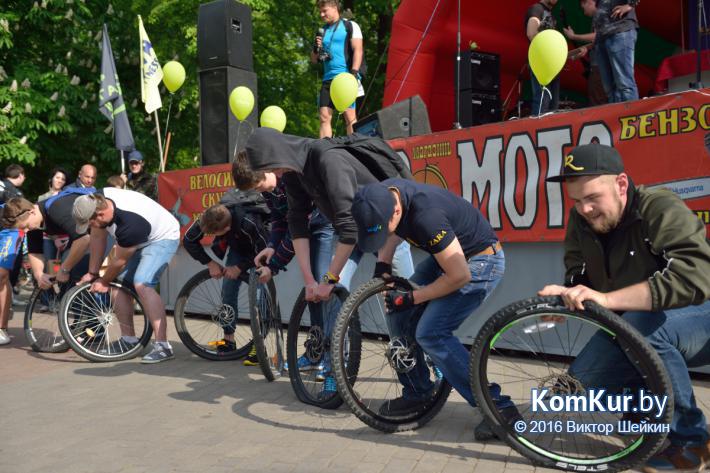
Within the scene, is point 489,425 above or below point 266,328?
below

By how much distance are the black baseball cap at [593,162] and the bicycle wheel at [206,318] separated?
3.50 meters

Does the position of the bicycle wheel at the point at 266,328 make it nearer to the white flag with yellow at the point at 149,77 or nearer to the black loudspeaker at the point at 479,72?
the black loudspeaker at the point at 479,72

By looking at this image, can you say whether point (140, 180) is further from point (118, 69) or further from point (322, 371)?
point (118, 69)

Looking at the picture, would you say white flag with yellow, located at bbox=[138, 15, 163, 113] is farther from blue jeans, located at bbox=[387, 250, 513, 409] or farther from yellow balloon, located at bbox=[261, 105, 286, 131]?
blue jeans, located at bbox=[387, 250, 513, 409]

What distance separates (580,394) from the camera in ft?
10.3

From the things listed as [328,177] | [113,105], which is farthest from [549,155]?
[113,105]

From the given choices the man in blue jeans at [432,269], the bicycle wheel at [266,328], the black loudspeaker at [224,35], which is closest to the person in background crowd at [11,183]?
the black loudspeaker at [224,35]

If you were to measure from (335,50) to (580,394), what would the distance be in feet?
21.2

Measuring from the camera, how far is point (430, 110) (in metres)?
11.4

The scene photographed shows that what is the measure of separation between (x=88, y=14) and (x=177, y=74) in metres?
5.35

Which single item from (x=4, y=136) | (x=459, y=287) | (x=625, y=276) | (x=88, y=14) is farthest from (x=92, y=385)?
(x=88, y=14)

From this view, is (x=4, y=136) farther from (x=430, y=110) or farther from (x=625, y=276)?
(x=625, y=276)

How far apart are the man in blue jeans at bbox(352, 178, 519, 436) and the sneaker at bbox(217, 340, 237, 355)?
8.20 feet

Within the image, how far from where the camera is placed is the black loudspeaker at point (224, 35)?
9781 millimetres
